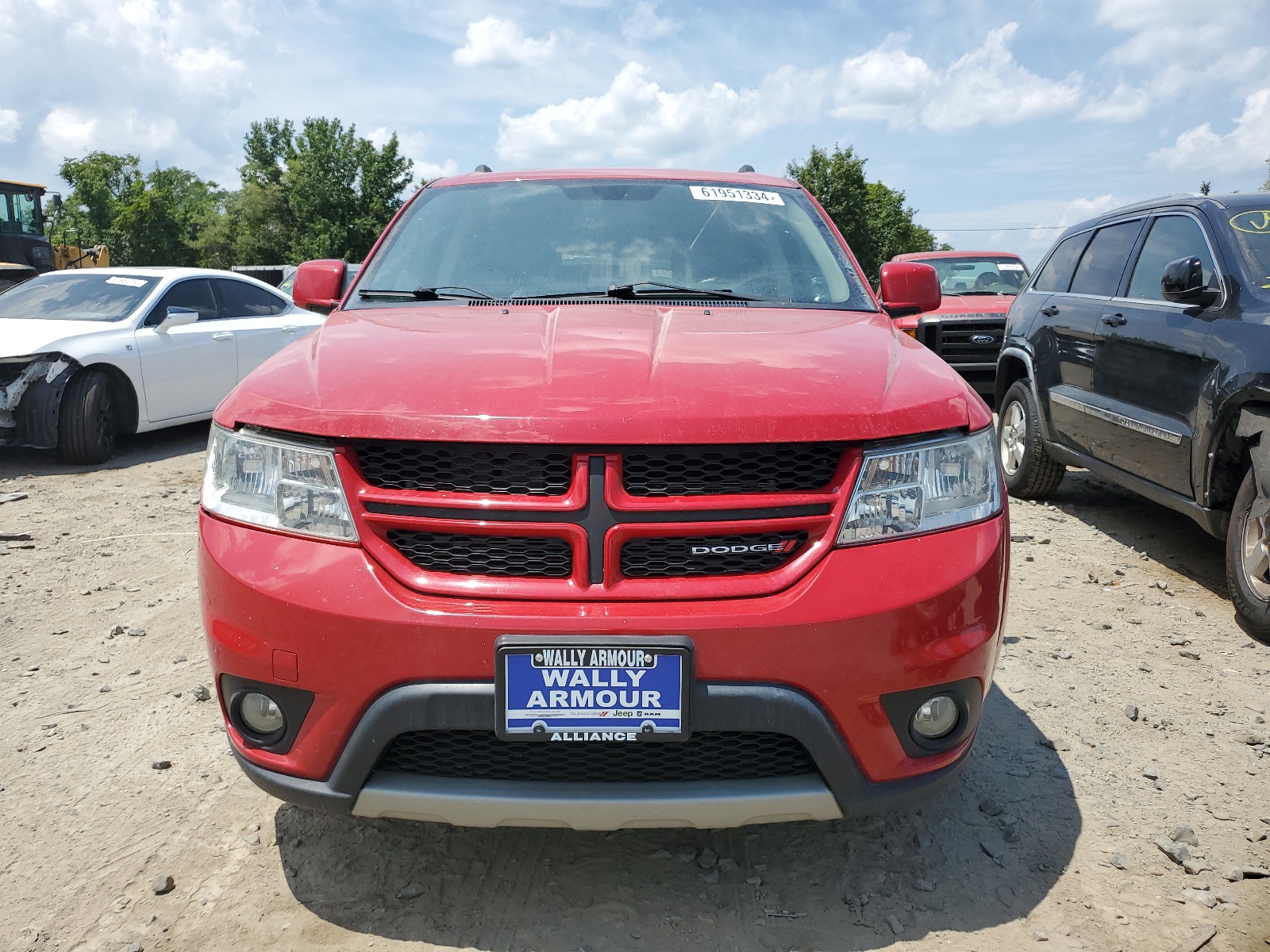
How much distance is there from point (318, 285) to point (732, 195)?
1.50 m

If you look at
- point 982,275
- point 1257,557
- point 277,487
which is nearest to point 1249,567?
point 1257,557

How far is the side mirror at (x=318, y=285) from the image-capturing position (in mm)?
3516

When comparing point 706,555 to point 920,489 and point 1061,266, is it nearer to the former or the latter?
point 920,489

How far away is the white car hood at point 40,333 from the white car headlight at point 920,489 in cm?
696

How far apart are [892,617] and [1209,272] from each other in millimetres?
3614

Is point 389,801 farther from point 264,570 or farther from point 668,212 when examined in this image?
point 668,212

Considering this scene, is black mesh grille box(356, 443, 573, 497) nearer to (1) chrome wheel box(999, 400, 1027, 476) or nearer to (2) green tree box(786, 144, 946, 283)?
(1) chrome wheel box(999, 400, 1027, 476)

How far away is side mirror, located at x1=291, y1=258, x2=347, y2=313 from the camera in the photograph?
3.52 metres

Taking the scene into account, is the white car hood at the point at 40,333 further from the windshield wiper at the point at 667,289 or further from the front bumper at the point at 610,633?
the front bumper at the point at 610,633

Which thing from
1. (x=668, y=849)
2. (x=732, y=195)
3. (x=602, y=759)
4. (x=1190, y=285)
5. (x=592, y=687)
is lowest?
(x=668, y=849)

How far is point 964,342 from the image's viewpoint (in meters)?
10.0

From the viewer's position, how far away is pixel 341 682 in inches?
75.7

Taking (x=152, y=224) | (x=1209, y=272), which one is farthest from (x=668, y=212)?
(x=152, y=224)

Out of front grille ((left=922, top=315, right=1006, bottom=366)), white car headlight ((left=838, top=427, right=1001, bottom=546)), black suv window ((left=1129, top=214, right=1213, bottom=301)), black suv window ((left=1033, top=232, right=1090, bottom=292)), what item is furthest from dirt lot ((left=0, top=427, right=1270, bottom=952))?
front grille ((left=922, top=315, right=1006, bottom=366))
